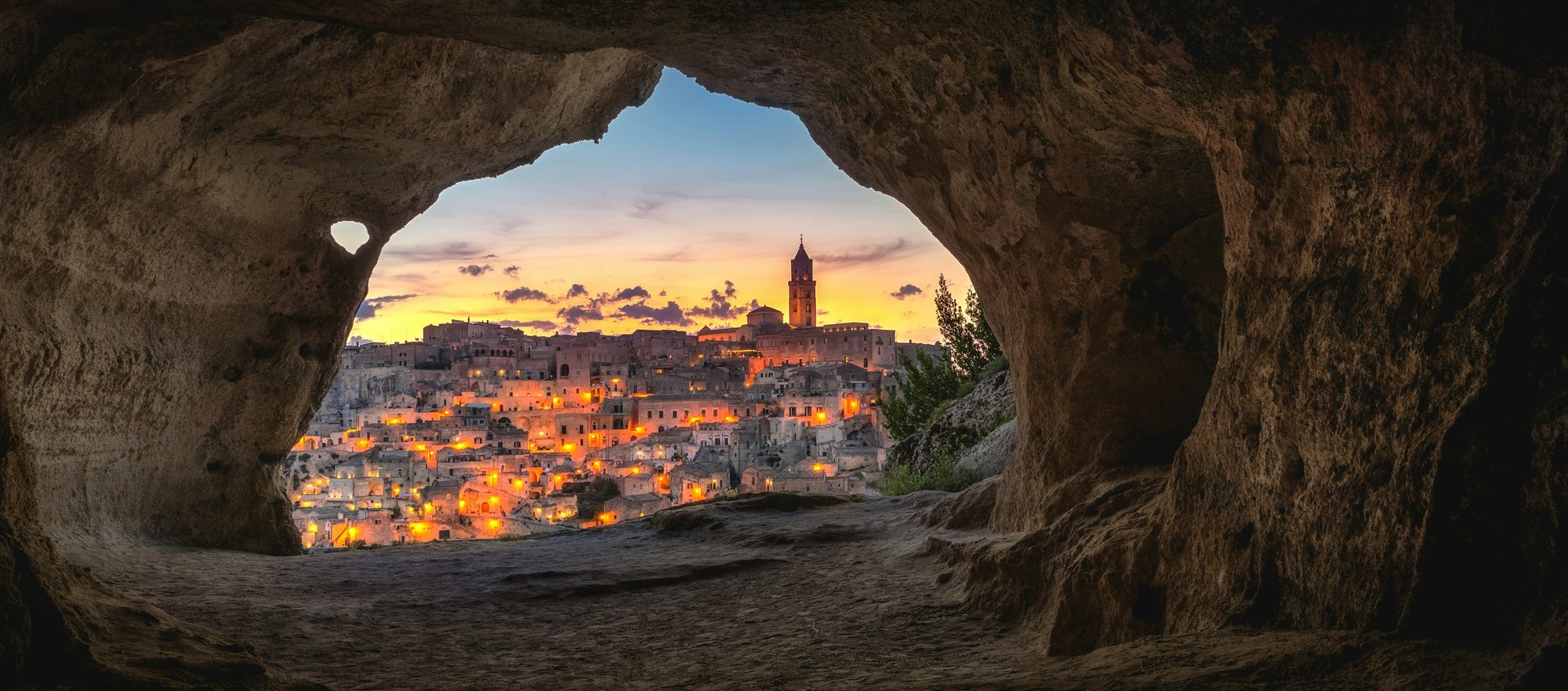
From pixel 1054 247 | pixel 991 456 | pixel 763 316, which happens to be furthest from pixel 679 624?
pixel 763 316

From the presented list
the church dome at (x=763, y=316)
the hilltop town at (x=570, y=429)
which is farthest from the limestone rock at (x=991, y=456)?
the church dome at (x=763, y=316)

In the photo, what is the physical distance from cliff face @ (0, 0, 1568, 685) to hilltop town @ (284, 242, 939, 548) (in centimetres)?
1685

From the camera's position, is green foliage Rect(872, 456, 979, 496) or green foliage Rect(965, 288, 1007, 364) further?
green foliage Rect(965, 288, 1007, 364)

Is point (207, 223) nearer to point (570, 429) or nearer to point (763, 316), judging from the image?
point (570, 429)

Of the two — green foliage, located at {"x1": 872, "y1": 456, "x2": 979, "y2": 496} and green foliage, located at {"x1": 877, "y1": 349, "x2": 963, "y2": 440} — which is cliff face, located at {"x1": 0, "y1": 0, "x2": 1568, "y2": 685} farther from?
green foliage, located at {"x1": 877, "y1": 349, "x2": 963, "y2": 440}

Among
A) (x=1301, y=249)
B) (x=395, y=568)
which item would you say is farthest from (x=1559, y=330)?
(x=395, y=568)

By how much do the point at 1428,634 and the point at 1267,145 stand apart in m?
2.05

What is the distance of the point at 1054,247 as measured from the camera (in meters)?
6.62

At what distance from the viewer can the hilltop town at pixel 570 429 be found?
4800 cm

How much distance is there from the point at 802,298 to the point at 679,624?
147m

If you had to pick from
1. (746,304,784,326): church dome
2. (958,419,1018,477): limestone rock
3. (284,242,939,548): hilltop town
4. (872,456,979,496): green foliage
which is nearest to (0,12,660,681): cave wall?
(872,456,979,496): green foliage

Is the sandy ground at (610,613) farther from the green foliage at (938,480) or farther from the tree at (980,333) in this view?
the tree at (980,333)

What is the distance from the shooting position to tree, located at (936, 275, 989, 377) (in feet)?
81.1

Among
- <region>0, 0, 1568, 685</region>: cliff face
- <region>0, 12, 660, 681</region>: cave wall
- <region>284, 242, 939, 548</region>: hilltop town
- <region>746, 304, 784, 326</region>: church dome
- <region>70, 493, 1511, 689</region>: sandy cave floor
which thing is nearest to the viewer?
<region>0, 0, 1568, 685</region>: cliff face
